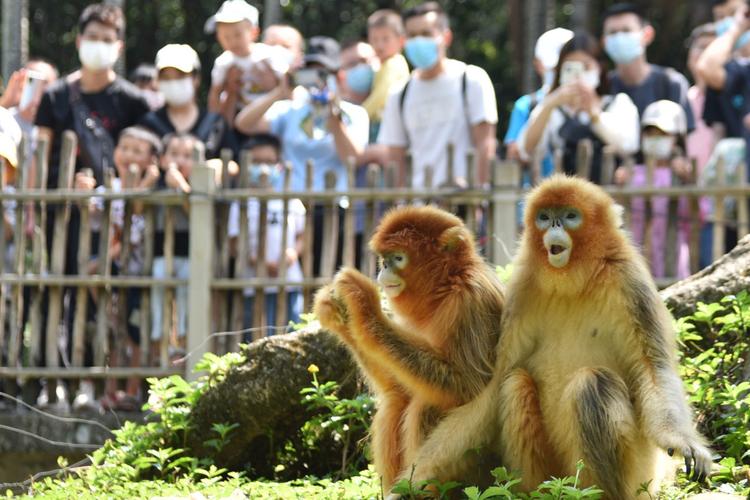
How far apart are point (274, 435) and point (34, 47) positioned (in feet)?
57.5

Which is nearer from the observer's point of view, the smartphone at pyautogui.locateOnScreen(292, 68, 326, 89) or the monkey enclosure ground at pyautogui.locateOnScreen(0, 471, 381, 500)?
the monkey enclosure ground at pyautogui.locateOnScreen(0, 471, 381, 500)

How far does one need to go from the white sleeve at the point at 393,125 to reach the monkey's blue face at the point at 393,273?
5102 mm

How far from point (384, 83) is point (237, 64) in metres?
1.37

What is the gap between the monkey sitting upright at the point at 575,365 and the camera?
5.17 metres

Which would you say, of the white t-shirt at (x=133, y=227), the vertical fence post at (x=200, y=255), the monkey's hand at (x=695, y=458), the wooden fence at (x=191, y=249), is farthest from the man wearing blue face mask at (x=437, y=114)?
the monkey's hand at (x=695, y=458)

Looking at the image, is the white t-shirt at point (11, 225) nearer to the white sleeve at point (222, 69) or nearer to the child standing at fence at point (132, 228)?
the child standing at fence at point (132, 228)

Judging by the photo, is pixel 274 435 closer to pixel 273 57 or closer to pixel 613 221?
pixel 613 221

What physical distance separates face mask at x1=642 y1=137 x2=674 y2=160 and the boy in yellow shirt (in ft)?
7.69

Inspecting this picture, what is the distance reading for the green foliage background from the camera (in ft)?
74.9

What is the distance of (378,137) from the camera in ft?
36.0

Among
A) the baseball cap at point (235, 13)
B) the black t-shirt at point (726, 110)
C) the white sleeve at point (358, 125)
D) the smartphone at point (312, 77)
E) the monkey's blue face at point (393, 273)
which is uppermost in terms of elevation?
the baseball cap at point (235, 13)

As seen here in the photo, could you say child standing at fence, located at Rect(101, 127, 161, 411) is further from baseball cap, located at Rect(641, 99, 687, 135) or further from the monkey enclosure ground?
baseball cap, located at Rect(641, 99, 687, 135)

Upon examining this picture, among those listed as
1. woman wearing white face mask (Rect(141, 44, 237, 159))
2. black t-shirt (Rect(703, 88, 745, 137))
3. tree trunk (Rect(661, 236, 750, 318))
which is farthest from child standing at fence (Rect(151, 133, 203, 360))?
tree trunk (Rect(661, 236, 750, 318))

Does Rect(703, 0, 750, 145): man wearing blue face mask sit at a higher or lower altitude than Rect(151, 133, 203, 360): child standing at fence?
higher
